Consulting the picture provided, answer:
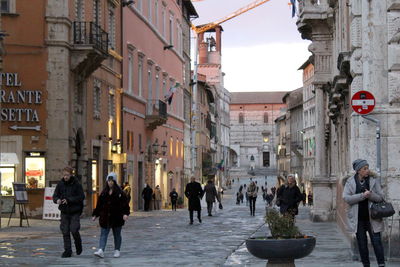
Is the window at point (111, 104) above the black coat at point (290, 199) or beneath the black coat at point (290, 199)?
above

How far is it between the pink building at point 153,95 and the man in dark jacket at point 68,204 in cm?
2847

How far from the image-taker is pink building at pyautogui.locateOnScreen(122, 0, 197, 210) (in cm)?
4906

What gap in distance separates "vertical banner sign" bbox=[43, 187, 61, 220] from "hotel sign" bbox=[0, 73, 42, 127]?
3983 millimetres

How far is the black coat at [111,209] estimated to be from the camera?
60.4 ft

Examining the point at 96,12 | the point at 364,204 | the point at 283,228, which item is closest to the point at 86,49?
the point at 96,12

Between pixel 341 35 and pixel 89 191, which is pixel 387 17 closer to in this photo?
pixel 341 35

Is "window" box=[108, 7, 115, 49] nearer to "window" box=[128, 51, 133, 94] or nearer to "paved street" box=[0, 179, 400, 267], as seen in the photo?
"window" box=[128, 51, 133, 94]

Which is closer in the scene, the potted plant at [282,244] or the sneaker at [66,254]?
the potted plant at [282,244]

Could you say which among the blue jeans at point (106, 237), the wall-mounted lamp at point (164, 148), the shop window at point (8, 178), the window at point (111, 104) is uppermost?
the window at point (111, 104)

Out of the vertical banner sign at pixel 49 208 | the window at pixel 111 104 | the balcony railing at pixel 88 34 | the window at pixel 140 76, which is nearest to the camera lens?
the vertical banner sign at pixel 49 208

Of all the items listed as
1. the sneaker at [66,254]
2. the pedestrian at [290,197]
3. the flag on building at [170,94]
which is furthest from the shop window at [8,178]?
the flag on building at [170,94]

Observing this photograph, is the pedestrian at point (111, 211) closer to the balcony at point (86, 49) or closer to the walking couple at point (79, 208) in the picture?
the walking couple at point (79, 208)

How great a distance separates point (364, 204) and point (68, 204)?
256 inches

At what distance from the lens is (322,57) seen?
33125 millimetres
